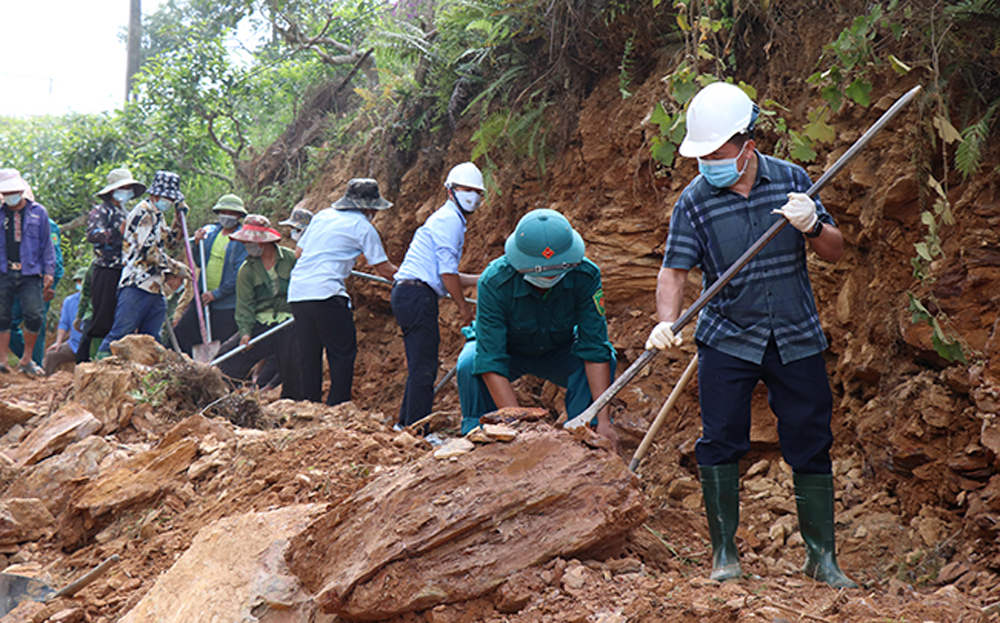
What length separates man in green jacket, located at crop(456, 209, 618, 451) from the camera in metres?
4.50

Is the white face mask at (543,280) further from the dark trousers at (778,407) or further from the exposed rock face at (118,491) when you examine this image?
the exposed rock face at (118,491)

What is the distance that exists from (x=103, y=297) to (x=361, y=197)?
3062 mm

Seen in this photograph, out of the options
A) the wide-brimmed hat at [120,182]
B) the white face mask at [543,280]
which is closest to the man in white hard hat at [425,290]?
the white face mask at [543,280]

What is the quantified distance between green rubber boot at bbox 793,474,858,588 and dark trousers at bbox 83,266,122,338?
22.7ft

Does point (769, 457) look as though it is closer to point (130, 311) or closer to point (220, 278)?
point (130, 311)

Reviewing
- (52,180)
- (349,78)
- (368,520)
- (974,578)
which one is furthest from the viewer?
(52,180)

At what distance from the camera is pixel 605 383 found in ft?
15.5

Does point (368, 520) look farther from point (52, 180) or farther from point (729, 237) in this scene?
point (52, 180)

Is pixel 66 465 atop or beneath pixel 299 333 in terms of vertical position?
beneath

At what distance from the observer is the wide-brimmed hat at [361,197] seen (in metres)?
6.80

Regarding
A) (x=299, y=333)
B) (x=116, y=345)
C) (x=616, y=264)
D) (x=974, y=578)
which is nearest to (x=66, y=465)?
(x=116, y=345)

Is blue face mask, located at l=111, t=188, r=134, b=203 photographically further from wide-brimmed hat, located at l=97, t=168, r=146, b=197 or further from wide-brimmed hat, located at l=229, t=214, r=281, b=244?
wide-brimmed hat, located at l=229, t=214, r=281, b=244

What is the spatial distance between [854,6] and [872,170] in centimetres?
111

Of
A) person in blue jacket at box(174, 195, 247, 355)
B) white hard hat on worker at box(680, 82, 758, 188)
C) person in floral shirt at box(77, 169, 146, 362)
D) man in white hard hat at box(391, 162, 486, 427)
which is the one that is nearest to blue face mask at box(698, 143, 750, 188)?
white hard hat on worker at box(680, 82, 758, 188)
